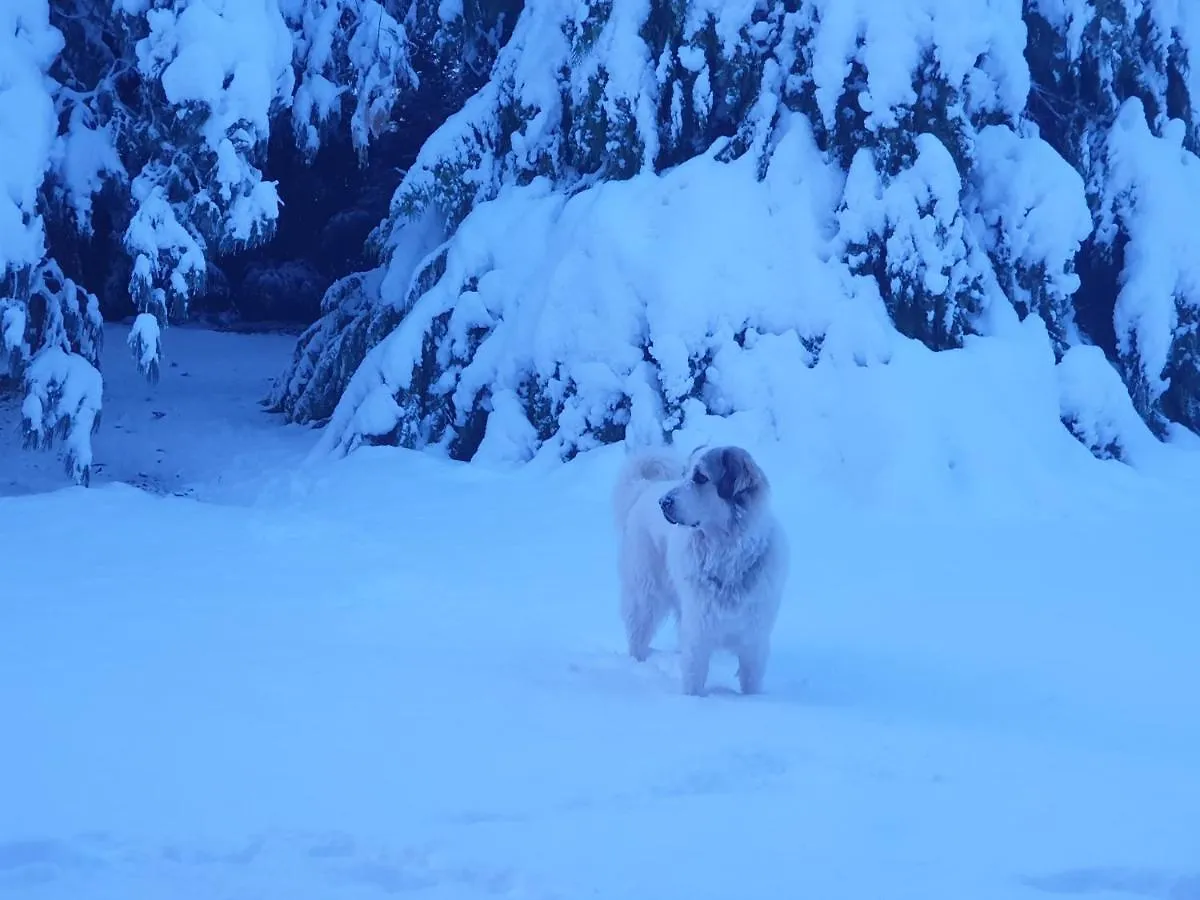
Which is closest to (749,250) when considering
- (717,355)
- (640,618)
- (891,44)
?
(717,355)

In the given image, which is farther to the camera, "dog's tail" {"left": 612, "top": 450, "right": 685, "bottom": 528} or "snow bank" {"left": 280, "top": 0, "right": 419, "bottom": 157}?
"snow bank" {"left": 280, "top": 0, "right": 419, "bottom": 157}

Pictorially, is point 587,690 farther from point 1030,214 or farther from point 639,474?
point 1030,214

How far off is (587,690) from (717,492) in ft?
2.88

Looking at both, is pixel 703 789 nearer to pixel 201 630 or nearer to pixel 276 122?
pixel 201 630

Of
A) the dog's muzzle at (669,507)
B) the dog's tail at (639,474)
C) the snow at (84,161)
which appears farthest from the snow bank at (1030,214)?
the snow at (84,161)

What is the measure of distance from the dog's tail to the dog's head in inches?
26.7

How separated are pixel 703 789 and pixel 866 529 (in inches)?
160

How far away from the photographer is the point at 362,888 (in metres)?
2.64

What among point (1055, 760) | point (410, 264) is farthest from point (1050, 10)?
point (1055, 760)

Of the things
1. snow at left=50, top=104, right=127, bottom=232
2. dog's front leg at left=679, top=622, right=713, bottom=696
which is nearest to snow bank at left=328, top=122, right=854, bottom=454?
snow at left=50, top=104, right=127, bottom=232

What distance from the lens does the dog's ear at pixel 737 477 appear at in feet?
14.7

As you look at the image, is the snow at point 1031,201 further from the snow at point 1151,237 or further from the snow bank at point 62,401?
the snow bank at point 62,401

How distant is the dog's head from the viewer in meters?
4.39

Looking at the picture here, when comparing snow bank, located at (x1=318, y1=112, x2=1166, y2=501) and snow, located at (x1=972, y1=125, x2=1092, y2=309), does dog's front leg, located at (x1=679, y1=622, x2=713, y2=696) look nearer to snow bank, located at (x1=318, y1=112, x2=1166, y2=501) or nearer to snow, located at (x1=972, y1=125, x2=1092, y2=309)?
snow bank, located at (x1=318, y1=112, x2=1166, y2=501)
